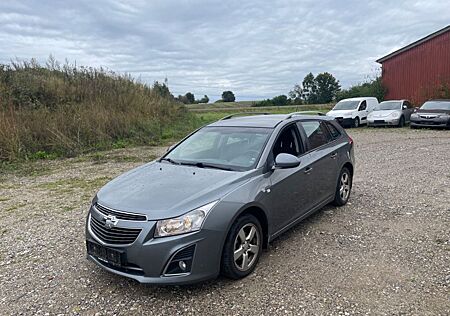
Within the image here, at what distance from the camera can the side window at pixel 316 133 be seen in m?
4.61

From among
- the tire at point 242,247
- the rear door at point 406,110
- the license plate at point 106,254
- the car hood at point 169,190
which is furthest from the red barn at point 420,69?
the license plate at point 106,254

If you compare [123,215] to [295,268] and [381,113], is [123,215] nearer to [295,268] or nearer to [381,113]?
[295,268]

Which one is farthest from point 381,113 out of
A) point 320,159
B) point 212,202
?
point 212,202

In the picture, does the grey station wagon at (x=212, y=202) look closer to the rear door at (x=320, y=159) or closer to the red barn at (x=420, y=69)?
the rear door at (x=320, y=159)

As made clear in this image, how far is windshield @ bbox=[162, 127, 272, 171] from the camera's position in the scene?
380 centimetres

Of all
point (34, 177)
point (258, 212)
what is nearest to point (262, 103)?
point (34, 177)

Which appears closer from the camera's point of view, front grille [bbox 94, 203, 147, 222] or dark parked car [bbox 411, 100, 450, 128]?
front grille [bbox 94, 203, 147, 222]

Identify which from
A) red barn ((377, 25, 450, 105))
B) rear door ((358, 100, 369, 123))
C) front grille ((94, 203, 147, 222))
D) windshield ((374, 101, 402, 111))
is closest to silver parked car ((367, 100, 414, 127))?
windshield ((374, 101, 402, 111))

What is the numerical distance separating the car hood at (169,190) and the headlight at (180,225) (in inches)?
1.7

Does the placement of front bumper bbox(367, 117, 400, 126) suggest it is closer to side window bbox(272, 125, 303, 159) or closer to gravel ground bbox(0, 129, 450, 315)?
gravel ground bbox(0, 129, 450, 315)

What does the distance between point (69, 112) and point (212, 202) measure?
11093mm

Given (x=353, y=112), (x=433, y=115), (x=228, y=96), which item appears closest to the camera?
(x=433, y=115)

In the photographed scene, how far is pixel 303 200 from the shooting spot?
4.22m

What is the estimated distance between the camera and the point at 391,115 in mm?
17516
